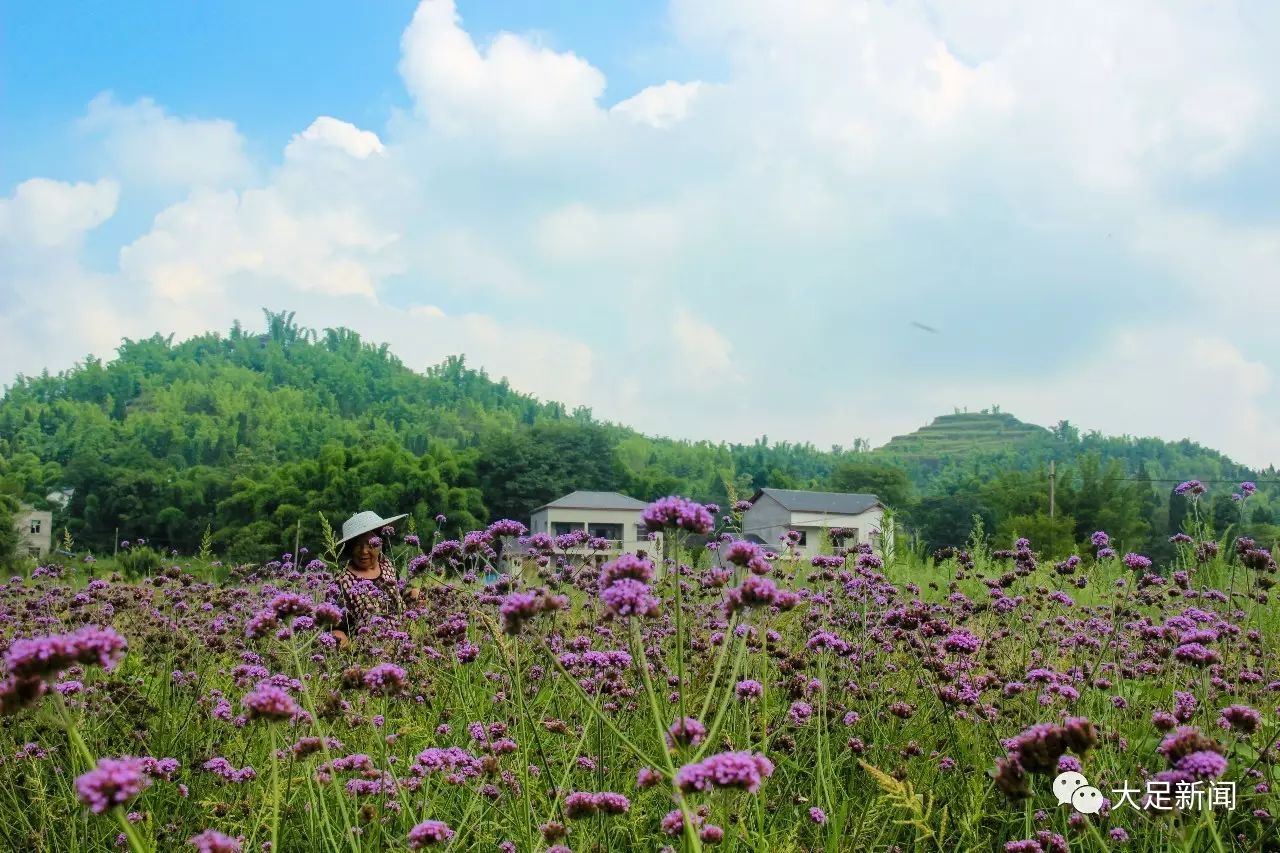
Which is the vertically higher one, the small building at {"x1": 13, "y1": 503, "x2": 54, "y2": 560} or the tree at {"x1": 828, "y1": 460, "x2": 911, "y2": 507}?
the tree at {"x1": 828, "y1": 460, "x2": 911, "y2": 507}

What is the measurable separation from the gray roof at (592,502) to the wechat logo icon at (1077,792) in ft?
185

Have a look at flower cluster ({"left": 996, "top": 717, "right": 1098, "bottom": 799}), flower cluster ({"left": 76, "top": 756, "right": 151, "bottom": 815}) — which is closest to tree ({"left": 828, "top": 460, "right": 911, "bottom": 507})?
flower cluster ({"left": 996, "top": 717, "right": 1098, "bottom": 799})

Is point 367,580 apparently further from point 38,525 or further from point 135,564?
point 38,525

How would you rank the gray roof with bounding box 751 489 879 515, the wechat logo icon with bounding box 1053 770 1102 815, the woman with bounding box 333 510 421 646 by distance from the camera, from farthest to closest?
the gray roof with bounding box 751 489 879 515 → the woman with bounding box 333 510 421 646 → the wechat logo icon with bounding box 1053 770 1102 815

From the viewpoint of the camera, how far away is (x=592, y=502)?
61.8 meters

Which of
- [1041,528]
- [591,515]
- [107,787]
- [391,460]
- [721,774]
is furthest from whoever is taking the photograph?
[391,460]

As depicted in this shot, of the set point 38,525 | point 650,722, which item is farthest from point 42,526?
point 650,722

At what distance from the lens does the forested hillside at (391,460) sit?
5884cm

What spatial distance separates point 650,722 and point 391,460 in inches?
2533

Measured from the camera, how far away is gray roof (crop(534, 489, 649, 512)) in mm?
60419

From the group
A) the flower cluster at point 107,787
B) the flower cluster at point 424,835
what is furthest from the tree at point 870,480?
→ the flower cluster at point 107,787

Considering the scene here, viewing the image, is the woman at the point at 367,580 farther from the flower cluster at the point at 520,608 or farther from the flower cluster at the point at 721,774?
the flower cluster at the point at 721,774

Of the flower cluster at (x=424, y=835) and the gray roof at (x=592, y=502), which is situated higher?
the gray roof at (x=592, y=502)

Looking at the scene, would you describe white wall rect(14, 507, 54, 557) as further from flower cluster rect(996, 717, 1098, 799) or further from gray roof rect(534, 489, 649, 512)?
flower cluster rect(996, 717, 1098, 799)
